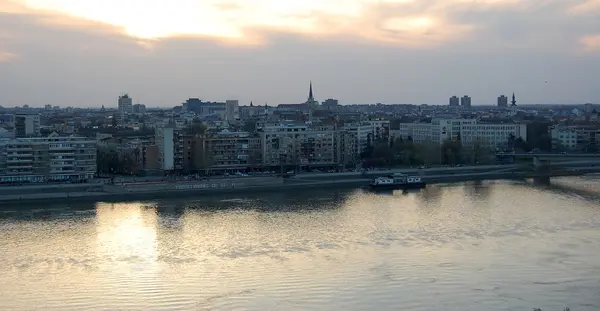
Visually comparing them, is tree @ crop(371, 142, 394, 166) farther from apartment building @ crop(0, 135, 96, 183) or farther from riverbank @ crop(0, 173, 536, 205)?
apartment building @ crop(0, 135, 96, 183)

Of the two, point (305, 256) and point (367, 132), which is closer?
point (305, 256)

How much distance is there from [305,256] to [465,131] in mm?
13525

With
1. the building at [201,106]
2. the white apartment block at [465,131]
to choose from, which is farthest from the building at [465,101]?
the white apartment block at [465,131]

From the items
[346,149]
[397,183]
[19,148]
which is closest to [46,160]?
[19,148]

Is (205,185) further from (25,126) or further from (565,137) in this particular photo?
(565,137)

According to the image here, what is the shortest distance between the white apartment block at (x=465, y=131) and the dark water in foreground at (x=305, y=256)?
8.49 metres

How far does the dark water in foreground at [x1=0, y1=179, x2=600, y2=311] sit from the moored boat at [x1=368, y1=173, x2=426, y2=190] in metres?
2.03

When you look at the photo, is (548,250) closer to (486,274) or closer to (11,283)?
(486,274)

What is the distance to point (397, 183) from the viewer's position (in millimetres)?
13008

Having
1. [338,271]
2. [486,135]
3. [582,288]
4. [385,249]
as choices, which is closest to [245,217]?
[385,249]

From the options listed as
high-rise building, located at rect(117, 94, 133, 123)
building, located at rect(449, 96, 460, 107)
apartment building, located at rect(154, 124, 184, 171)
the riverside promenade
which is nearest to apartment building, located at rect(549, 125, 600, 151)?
the riverside promenade

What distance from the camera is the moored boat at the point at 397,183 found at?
12.8 m

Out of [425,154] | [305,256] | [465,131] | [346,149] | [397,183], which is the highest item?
[465,131]

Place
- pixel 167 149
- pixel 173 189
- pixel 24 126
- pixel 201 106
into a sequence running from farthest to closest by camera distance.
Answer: pixel 201 106, pixel 24 126, pixel 167 149, pixel 173 189
